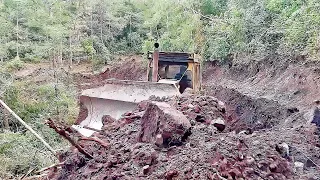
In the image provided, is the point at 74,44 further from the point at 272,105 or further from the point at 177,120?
the point at 177,120

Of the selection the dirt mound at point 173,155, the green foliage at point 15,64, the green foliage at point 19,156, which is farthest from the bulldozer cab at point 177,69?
the green foliage at point 15,64

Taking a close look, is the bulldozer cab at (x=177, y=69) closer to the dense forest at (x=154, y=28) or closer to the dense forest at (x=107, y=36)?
the dense forest at (x=107, y=36)

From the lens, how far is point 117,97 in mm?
6812

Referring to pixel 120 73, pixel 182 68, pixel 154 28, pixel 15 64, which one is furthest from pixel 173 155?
pixel 154 28

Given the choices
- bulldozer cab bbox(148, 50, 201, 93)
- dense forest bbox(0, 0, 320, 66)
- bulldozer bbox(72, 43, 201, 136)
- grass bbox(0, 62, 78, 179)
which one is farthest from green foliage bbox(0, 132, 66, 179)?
dense forest bbox(0, 0, 320, 66)

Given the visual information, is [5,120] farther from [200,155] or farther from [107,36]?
[107,36]

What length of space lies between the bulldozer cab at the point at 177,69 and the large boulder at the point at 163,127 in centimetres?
408

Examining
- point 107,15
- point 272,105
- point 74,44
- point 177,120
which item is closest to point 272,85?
point 272,105

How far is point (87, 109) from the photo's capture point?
23.1 feet

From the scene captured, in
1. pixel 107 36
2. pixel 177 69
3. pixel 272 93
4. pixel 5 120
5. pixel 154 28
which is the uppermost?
pixel 154 28

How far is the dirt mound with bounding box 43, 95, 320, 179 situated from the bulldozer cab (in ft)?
11.8

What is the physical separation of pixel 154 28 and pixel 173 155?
70.8 feet

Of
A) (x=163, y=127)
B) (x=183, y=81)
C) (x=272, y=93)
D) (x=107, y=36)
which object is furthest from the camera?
(x=107, y=36)

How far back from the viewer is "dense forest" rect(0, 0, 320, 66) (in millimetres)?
12617
